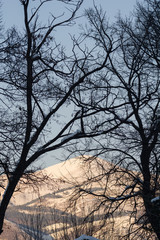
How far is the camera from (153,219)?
8.58 metres

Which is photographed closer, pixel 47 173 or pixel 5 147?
pixel 5 147

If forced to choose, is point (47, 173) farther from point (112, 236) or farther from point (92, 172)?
point (112, 236)

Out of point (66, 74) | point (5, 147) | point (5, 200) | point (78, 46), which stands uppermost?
point (78, 46)

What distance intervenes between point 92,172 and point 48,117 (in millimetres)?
3034

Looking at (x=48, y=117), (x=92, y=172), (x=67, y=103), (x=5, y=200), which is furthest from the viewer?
(x=92, y=172)

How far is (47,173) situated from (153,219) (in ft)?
12.0

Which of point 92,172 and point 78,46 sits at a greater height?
point 78,46

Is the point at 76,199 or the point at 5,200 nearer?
the point at 5,200

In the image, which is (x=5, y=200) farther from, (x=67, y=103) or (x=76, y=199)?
(x=67, y=103)

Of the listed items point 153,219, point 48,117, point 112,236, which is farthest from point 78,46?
point 112,236

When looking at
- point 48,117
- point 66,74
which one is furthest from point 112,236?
point 66,74

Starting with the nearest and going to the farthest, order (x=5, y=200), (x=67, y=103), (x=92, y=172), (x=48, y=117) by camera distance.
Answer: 1. (x=5, y=200)
2. (x=48, y=117)
3. (x=67, y=103)
4. (x=92, y=172)

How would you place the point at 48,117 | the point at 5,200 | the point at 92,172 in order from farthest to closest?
1. the point at 92,172
2. the point at 48,117
3. the point at 5,200

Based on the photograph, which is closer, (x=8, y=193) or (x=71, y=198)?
(x=8, y=193)
